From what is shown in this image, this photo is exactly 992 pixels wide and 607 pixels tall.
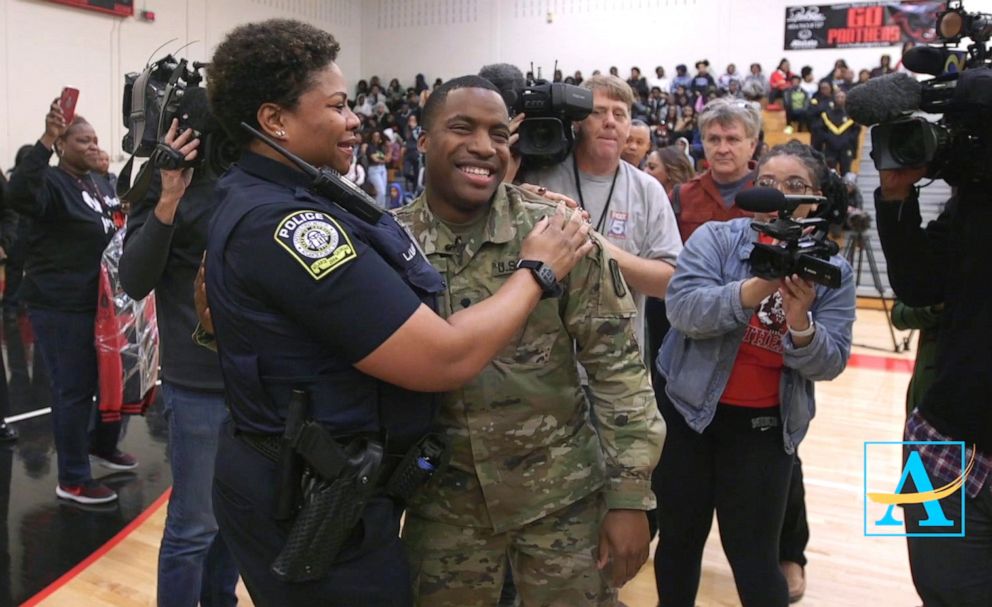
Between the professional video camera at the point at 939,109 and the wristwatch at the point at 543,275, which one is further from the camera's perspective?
the professional video camera at the point at 939,109

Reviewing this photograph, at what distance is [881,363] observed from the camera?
6.95 m

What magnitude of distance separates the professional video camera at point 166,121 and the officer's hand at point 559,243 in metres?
0.98

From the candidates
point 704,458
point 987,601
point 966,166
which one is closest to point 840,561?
→ point 704,458

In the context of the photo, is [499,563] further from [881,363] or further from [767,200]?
[881,363]

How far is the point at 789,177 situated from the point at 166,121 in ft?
5.64

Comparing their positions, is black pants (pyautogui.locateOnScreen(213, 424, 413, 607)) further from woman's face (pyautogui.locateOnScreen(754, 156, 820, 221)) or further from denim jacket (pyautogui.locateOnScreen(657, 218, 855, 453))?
woman's face (pyautogui.locateOnScreen(754, 156, 820, 221))

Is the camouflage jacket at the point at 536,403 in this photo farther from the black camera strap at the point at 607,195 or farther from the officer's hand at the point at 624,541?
the black camera strap at the point at 607,195

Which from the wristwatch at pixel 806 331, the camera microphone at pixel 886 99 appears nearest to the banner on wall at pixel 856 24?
the wristwatch at pixel 806 331

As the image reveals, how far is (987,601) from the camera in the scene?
1.70 meters

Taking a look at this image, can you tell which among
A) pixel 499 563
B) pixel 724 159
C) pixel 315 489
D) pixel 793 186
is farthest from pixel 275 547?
pixel 724 159

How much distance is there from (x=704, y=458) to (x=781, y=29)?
50.4 feet

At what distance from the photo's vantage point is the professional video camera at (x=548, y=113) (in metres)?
2.27

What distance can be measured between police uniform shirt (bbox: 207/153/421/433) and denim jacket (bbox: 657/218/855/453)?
3.71ft

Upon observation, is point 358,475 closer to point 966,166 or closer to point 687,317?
point 687,317
